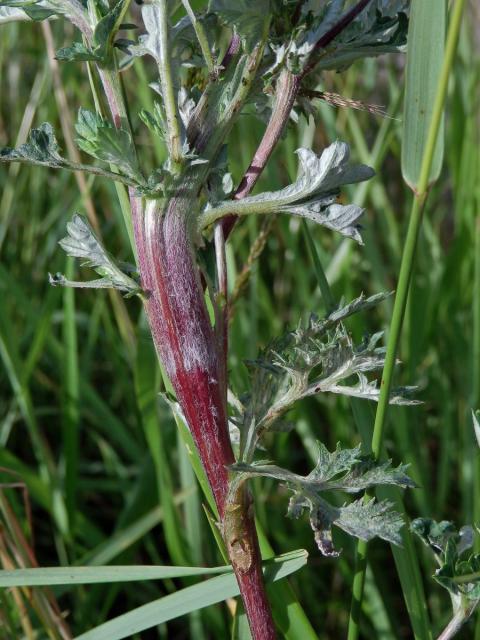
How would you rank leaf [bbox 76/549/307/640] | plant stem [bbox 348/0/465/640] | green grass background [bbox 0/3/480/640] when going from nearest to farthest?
1. plant stem [bbox 348/0/465/640]
2. leaf [bbox 76/549/307/640]
3. green grass background [bbox 0/3/480/640]

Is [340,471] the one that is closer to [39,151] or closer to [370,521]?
[370,521]

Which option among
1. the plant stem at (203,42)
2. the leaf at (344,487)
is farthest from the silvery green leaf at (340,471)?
the plant stem at (203,42)

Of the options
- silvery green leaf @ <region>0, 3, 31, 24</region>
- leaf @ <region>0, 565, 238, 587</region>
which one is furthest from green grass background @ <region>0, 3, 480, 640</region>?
silvery green leaf @ <region>0, 3, 31, 24</region>

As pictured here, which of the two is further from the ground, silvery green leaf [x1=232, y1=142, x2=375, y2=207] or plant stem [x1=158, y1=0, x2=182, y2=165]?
plant stem [x1=158, y1=0, x2=182, y2=165]

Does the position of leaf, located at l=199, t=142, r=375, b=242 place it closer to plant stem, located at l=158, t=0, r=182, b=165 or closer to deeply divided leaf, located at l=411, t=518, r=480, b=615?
plant stem, located at l=158, t=0, r=182, b=165

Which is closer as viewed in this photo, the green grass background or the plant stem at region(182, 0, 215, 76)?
the plant stem at region(182, 0, 215, 76)

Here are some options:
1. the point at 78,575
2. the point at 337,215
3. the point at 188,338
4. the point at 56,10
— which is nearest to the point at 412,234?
the point at 337,215
